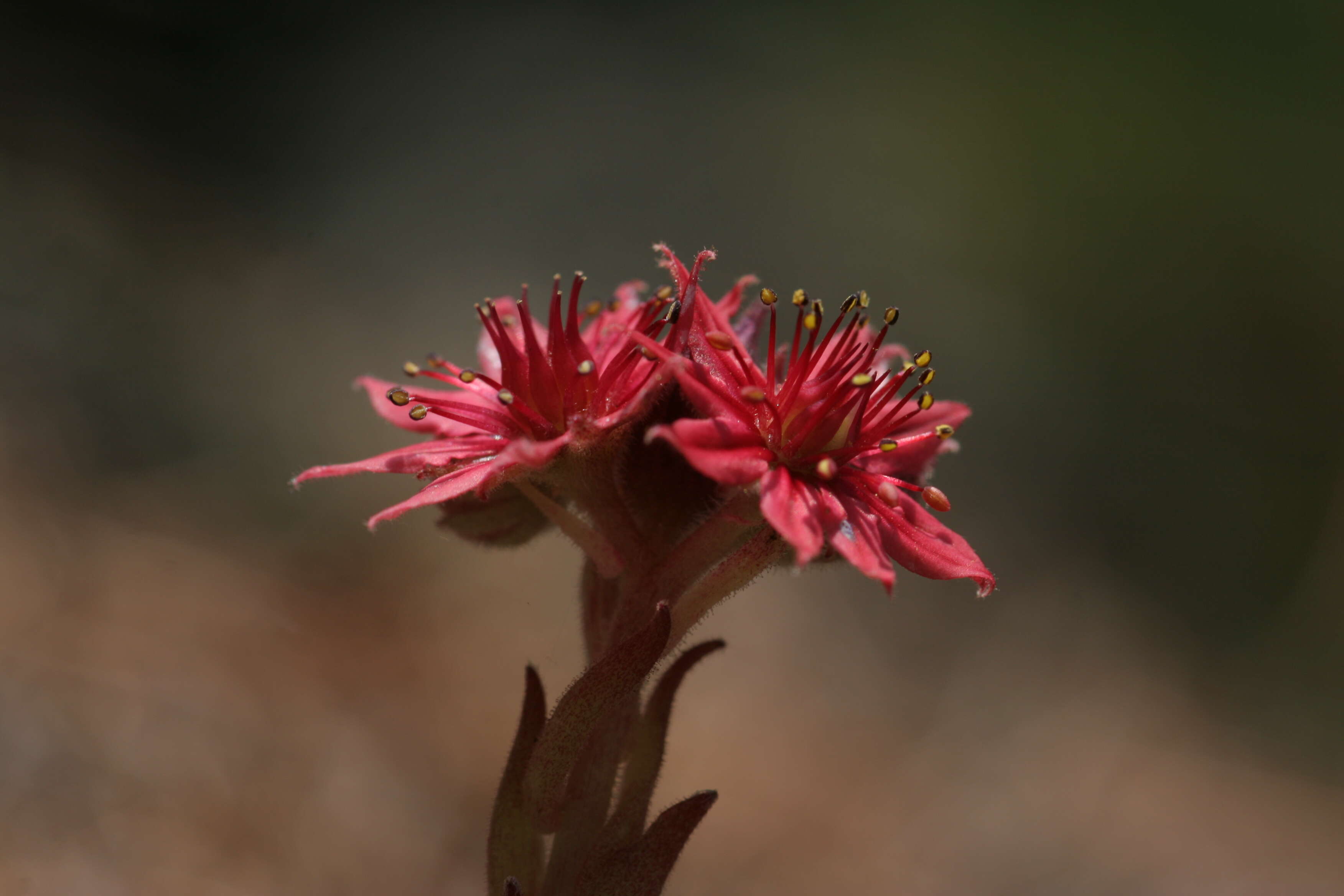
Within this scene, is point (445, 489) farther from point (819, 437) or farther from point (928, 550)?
point (928, 550)

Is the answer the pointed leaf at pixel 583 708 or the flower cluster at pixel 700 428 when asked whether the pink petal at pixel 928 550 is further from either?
the pointed leaf at pixel 583 708

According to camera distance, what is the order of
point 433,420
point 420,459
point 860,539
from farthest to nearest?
point 433,420
point 420,459
point 860,539

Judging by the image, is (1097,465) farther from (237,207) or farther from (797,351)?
A: (237,207)

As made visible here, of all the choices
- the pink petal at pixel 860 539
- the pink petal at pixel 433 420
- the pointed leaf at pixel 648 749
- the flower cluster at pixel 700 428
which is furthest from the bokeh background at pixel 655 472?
the pink petal at pixel 433 420

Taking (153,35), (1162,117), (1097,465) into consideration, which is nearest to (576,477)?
(1097,465)

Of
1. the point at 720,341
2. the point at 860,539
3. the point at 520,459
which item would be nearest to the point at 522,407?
the point at 520,459

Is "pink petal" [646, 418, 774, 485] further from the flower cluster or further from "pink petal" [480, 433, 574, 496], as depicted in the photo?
"pink petal" [480, 433, 574, 496]
